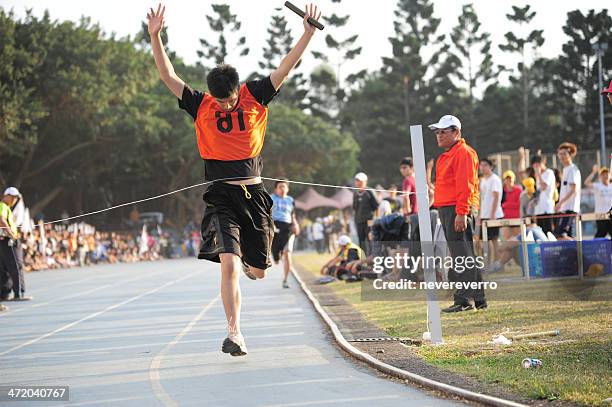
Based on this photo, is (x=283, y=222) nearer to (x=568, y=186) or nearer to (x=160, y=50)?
(x=568, y=186)

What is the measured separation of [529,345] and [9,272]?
11.8 metres

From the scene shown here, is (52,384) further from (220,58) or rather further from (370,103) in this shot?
(370,103)

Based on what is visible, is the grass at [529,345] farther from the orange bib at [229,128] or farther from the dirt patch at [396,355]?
the orange bib at [229,128]

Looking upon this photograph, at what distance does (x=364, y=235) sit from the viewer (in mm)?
19578

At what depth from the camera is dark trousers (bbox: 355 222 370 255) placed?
63.3 feet

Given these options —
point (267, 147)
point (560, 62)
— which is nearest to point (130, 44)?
point (267, 147)

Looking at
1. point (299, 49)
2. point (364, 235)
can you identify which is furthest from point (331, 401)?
point (364, 235)

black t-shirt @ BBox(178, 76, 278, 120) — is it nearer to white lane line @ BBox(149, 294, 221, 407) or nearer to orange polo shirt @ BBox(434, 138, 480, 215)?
white lane line @ BBox(149, 294, 221, 407)

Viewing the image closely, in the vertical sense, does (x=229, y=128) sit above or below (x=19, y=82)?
below

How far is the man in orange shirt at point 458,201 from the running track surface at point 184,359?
176 cm

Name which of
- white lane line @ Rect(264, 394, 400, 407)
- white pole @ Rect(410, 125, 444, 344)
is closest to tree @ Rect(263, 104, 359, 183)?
white pole @ Rect(410, 125, 444, 344)

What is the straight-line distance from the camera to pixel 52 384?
741 centimetres

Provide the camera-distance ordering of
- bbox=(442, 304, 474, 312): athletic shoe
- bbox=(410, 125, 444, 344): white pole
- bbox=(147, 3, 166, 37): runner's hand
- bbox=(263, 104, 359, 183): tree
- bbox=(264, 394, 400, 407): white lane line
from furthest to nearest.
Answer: bbox=(263, 104, 359, 183): tree, bbox=(442, 304, 474, 312): athletic shoe, bbox=(410, 125, 444, 344): white pole, bbox=(147, 3, 166, 37): runner's hand, bbox=(264, 394, 400, 407): white lane line

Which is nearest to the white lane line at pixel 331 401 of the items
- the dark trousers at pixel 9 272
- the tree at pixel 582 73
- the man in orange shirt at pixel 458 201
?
the man in orange shirt at pixel 458 201
